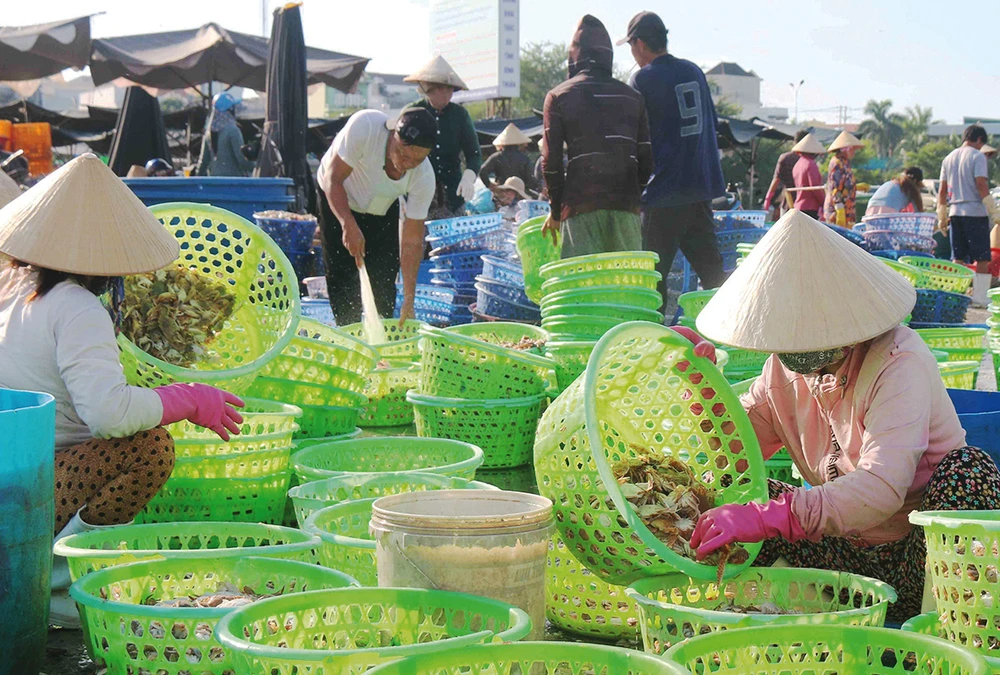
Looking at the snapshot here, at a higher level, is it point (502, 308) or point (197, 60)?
point (197, 60)

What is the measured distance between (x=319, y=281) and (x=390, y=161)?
3.27 meters

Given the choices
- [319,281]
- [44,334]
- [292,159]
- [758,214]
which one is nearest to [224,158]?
Answer: [292,159]

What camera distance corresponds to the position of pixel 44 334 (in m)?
2.52

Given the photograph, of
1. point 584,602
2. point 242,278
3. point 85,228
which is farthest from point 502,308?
point 584,602

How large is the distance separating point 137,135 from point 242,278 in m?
9.32

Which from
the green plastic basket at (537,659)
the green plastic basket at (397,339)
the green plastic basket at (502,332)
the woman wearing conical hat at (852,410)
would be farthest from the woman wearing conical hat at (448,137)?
the green plastic basket at (537,659)

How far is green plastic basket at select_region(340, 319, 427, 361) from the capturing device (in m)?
5.03

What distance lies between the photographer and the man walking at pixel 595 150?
16.8 ft

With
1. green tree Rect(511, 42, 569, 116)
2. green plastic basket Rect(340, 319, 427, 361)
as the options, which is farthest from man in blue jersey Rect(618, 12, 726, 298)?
green tree Rect(511, 42, 569, 116)

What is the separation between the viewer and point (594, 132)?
515 centimetres

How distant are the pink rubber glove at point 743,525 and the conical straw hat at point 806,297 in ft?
1.06

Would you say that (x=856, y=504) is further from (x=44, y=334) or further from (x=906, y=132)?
(x=906, y=132)

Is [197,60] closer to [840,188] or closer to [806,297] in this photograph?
[840,188]

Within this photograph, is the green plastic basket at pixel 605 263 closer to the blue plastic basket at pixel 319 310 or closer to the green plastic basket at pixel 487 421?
the green plastic basket at pixel 487 421
